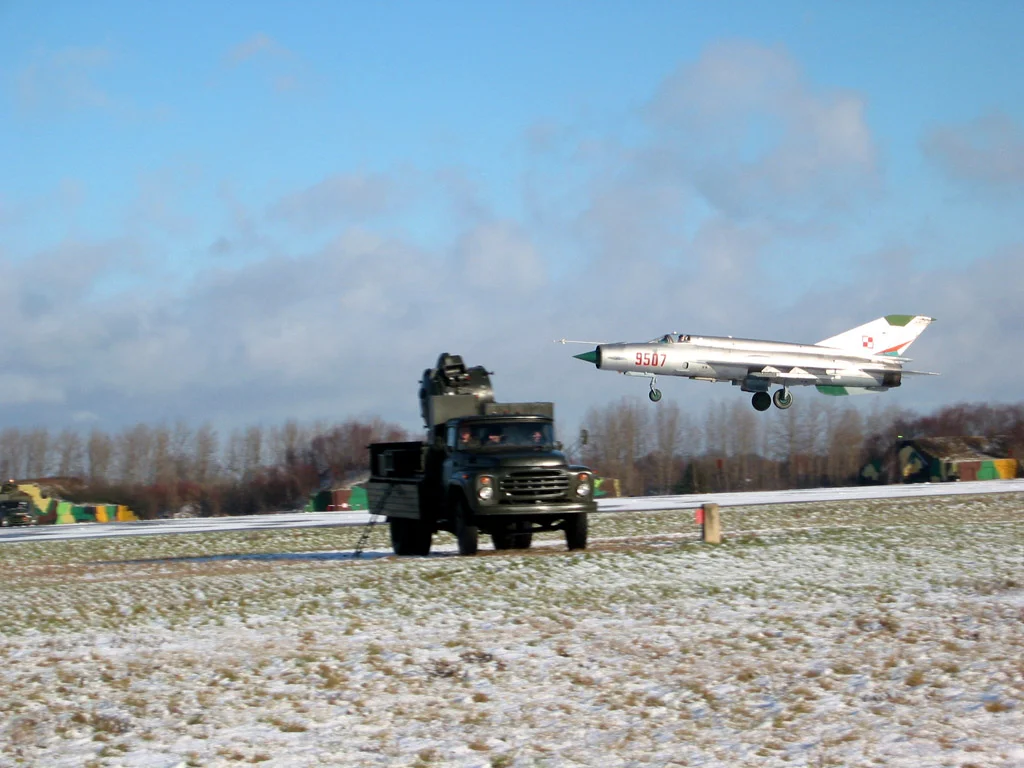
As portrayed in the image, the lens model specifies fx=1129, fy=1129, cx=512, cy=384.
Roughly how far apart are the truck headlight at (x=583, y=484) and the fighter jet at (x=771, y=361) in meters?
24.1

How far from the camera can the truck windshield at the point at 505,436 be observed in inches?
770

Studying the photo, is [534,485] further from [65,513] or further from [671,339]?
[65,513]

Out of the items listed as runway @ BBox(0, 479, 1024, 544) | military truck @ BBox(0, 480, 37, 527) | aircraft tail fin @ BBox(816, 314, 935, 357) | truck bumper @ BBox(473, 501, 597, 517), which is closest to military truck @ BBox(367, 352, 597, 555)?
truck bumper @ BBox(473, 501, 597, 517)

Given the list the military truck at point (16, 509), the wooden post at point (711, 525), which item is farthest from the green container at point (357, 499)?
the wooden post at point (711, 525)

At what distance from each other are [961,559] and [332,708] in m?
10.3

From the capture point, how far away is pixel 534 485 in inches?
726

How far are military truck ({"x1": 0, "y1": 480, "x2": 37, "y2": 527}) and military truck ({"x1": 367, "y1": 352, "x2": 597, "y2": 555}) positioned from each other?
1578 inches

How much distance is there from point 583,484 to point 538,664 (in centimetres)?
807

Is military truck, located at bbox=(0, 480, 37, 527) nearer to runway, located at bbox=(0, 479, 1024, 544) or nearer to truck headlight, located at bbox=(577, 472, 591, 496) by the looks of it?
runway, located at bbox=(0, 479, 1024, 544)

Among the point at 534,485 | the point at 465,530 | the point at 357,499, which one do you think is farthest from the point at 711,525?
the point at 357,499

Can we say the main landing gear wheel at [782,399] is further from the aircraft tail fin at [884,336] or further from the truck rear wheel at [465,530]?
the truck rear wheel at [465,530]

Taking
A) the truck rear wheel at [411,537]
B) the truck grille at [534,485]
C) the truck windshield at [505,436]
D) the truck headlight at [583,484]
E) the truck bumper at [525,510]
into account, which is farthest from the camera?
the truck rear wheel at [411,537]

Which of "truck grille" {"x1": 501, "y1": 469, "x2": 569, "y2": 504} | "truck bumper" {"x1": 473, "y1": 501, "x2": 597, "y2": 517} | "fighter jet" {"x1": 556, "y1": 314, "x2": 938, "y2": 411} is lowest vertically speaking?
"truck bumper" {"x1": 473, "y1": 501, "x2": 597, "y2": 517}

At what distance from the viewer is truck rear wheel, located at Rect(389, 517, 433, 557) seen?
21734mm
